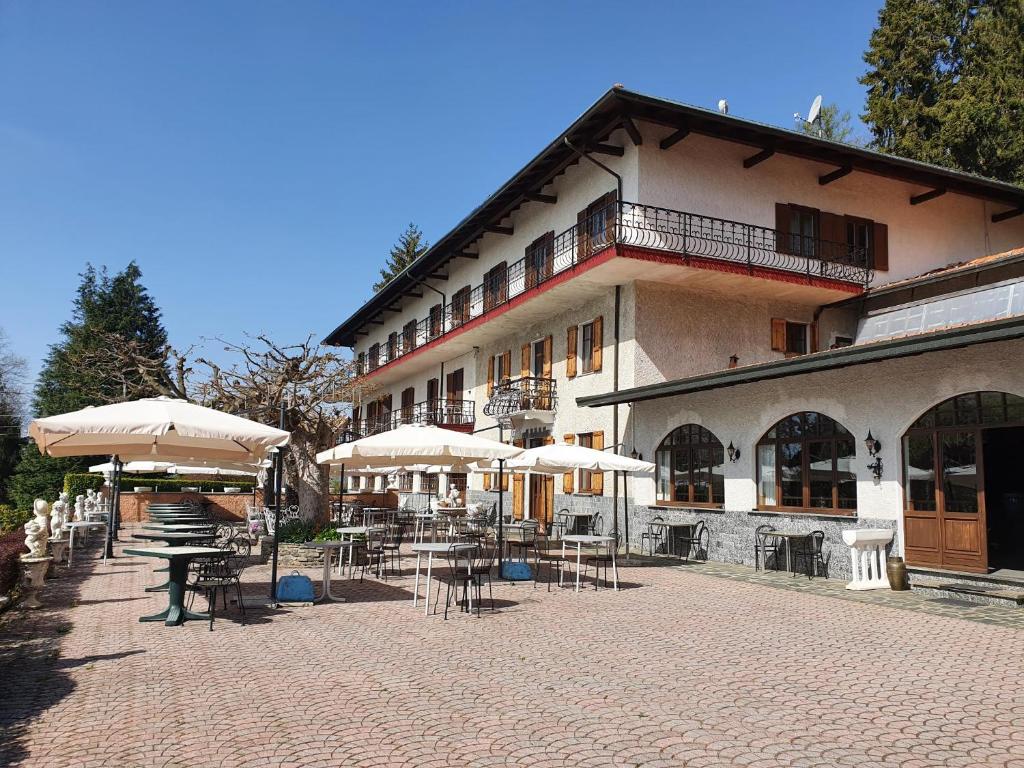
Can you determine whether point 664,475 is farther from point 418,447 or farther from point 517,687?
point 517,687

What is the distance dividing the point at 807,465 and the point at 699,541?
3.08m

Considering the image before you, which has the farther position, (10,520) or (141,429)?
(10,520)

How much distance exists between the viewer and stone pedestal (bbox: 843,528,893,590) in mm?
11625

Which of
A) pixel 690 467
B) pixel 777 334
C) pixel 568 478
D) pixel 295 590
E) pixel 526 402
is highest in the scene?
pixel 777 334

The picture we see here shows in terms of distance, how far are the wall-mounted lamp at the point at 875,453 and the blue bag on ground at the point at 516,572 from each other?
18.9 feet

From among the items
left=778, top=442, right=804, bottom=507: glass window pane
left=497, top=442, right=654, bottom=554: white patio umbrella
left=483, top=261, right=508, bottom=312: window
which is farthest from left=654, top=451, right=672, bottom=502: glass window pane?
left=483, top=261, right=508, bottom=312: window

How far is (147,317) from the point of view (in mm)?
43094

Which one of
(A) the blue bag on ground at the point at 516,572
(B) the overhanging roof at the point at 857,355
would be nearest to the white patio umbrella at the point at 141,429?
(A) the blue bag on ground at the point at 516,572

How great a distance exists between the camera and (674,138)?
1770 centimetres

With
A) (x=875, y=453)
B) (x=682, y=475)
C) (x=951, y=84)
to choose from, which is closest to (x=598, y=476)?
(x=682, y=475)

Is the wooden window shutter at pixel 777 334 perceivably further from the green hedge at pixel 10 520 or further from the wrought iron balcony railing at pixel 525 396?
the green hedge at pixel 10 520

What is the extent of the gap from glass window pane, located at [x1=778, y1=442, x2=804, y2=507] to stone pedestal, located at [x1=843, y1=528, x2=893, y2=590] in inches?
83.6

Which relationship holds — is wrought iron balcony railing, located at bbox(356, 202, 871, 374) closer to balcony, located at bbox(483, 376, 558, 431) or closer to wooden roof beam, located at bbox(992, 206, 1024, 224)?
balcony, located at bbox(483, 376, 558, 431)

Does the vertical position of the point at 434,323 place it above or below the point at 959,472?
above
